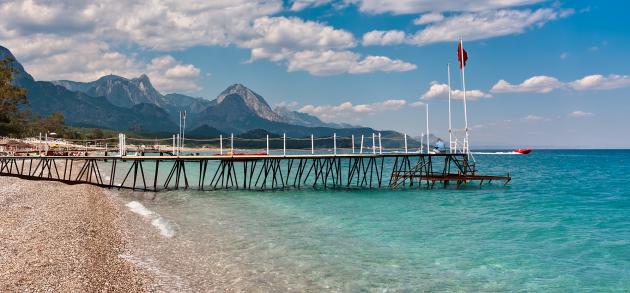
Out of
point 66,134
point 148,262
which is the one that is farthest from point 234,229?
point 66,134

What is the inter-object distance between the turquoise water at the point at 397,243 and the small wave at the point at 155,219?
0.39 metres

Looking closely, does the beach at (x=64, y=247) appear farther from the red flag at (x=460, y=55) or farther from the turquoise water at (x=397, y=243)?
the red flag at (x=460, y=55)

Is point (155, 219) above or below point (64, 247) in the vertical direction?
below

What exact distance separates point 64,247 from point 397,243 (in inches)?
442

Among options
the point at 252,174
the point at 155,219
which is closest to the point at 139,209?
the point at 155,219

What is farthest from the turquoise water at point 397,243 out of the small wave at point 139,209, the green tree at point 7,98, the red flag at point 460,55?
the green tree at point 7,98

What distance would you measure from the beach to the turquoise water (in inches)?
65.4

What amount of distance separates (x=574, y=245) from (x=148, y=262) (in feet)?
50.4

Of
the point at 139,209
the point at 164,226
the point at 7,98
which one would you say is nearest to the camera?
the point at 164,226

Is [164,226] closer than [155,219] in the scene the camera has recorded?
Yes

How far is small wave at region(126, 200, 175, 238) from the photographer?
18.3 metres

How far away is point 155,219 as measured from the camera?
21141mm

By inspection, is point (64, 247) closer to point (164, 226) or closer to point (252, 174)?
point (164, 226)

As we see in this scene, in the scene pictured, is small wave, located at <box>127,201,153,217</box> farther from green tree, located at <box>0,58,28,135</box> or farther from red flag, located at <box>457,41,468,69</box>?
green tree, located at <box>0,58,28,135</box>
